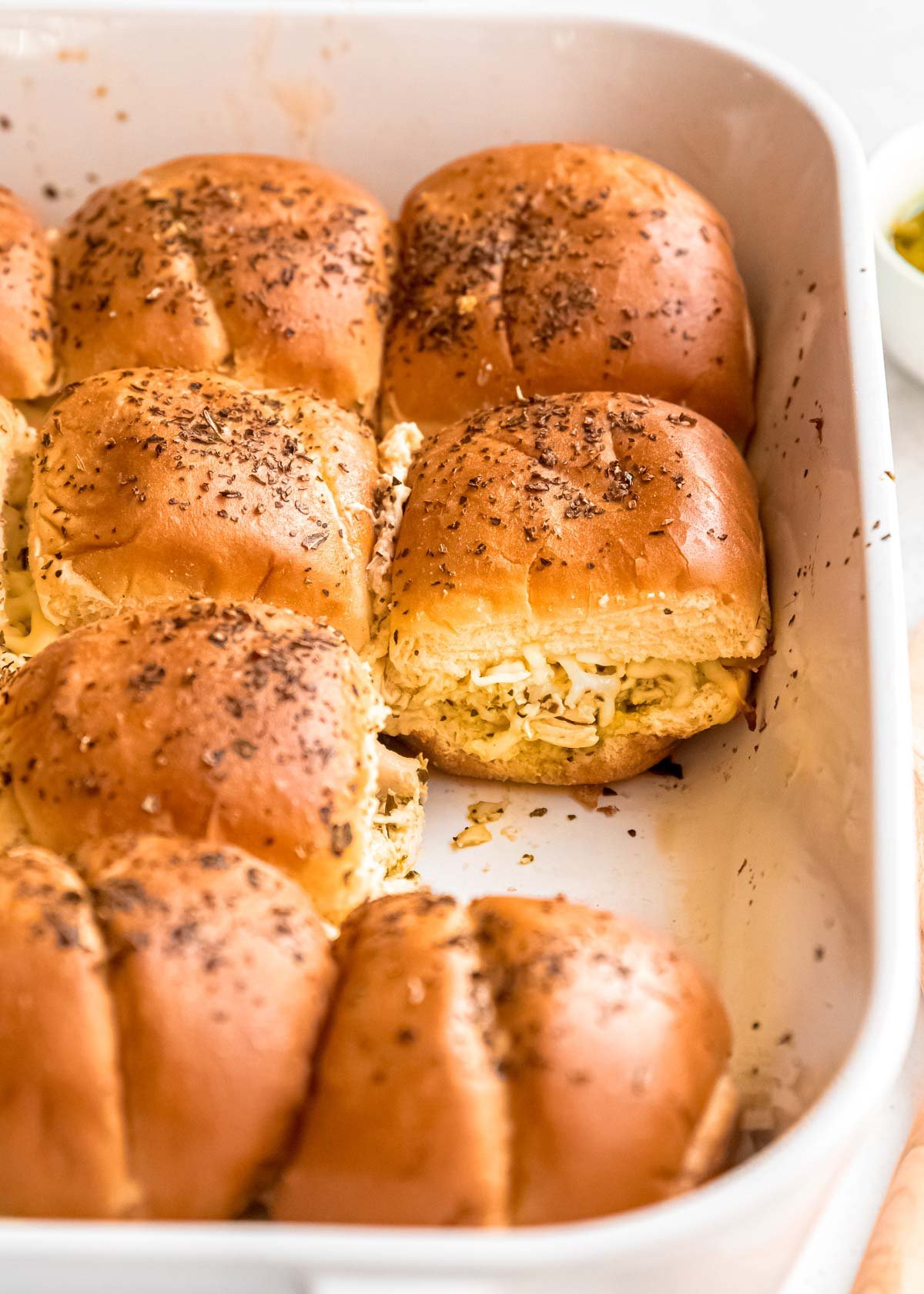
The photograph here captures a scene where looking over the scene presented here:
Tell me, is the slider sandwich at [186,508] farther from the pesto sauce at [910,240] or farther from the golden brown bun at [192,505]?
the pesto sauce at [910,240]

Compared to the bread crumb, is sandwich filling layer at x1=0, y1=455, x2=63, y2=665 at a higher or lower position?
higher

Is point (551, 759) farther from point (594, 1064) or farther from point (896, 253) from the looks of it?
point (896, 253)

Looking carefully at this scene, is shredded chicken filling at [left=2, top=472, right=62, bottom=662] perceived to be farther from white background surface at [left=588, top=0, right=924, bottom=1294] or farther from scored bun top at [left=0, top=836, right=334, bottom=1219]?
white background surface at [left=588, top=0, right=924, bottom=1294]

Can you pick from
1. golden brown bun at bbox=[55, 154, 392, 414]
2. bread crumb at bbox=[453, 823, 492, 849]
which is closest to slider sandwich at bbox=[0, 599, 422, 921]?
bread crumb at bbox=[453, 823, 492, 849]

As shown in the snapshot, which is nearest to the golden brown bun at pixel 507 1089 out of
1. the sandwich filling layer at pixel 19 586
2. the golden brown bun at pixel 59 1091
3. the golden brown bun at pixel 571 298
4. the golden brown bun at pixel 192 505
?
the golden brown bun at pixel 59 1091

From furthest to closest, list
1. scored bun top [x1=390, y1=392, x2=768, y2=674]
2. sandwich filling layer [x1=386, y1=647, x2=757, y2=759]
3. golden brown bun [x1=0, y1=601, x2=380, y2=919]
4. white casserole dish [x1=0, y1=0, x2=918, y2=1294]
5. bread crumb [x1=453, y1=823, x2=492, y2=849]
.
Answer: bread crumb [x1=453, y1=823, x2=492, y2=849]
sandwich filling layer [x1=386, y1=647, x2=757, y2=759]
scored bun top [x1=390, y1=392, x2=768, y2=674]
golden brown bun [x1=0, y1=601, x2=380, y2=919]
white casserole dish [x1=0, y1=0, x2=918, y2=1294]

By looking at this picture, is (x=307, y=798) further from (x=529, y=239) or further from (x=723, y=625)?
(x=529, y=239)

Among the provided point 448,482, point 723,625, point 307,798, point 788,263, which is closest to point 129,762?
point 307,798

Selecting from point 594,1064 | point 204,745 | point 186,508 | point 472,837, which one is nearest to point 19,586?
point 186,508
